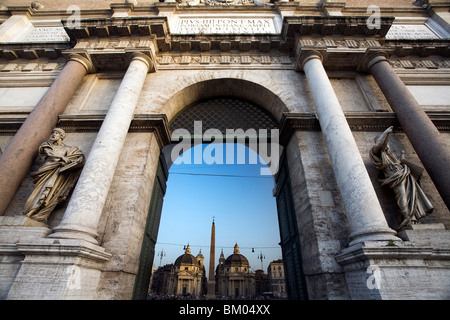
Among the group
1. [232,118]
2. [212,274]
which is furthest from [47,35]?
[212,274]

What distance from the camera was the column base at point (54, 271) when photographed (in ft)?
9.49

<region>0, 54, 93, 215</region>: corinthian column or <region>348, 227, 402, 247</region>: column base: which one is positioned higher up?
<region>0, 54, 93, 215</region>: corinthian column

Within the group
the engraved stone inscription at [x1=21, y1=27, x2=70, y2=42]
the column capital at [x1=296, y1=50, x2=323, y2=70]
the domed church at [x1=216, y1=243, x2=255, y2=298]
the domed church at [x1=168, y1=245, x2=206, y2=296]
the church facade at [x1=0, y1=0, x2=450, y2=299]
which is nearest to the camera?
the church facade at [x1=0, y1=0, x2=450, y2=299]

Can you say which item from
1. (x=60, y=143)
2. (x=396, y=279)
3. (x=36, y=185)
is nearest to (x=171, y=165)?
(x=60, y=143)

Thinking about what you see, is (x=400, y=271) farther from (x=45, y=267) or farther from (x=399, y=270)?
(x=45, y=267)

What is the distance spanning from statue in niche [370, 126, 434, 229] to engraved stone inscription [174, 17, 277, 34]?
6211 millimetres

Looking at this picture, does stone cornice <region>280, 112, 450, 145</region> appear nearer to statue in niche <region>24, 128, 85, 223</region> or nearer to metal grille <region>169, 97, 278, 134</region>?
metal grille <region>169, 97, 278, 134</region>

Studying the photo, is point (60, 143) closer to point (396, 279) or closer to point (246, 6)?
point (396, 279)

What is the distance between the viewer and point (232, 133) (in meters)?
7.02

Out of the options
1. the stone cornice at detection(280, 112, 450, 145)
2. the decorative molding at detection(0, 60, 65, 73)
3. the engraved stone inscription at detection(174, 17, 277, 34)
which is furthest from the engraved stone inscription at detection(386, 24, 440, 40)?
the decorative molding at detection(0, 60, 65, 73)

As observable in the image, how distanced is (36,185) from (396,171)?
24.9 feet

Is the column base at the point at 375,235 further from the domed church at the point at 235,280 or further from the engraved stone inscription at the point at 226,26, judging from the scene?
the domed church at the point at 235,280

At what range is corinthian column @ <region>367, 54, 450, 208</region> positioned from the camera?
426 centimetres

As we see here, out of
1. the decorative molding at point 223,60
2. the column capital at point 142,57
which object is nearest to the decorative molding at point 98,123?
the column capital at point 142,57
